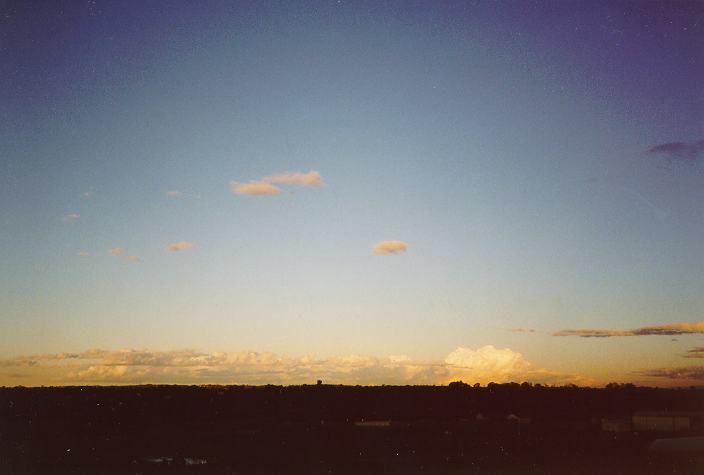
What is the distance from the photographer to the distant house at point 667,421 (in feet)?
275

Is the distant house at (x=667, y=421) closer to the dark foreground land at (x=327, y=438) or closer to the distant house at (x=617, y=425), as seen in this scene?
the dark foreground land at (x=327, y=438)

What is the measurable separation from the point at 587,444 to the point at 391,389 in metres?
124

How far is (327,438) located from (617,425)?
131ft

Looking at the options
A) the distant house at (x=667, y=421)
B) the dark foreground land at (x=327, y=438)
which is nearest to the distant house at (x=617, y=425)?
the dark foreground land at (x=327, y=438)

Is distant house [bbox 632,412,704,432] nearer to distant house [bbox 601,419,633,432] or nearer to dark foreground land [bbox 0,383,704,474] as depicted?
dark foreground land [bbox 0,383,704,474]

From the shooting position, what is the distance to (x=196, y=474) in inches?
1751

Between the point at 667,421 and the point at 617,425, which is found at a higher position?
the point at 667,421

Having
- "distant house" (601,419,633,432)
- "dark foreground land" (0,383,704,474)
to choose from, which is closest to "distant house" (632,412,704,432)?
"dark foreground land" (0,383,704,474)

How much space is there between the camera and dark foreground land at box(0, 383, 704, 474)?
49531mm

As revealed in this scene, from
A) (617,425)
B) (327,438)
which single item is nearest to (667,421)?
(617,425)

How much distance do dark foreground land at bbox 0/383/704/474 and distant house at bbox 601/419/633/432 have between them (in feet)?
5.64

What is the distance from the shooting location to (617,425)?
82188 mm

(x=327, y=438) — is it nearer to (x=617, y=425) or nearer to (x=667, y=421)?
(x=617, y=425)

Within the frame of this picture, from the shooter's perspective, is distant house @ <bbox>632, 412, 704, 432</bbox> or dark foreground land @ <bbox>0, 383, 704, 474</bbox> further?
distant house @ <bbox>632, 412, 704, 432</bbox>
